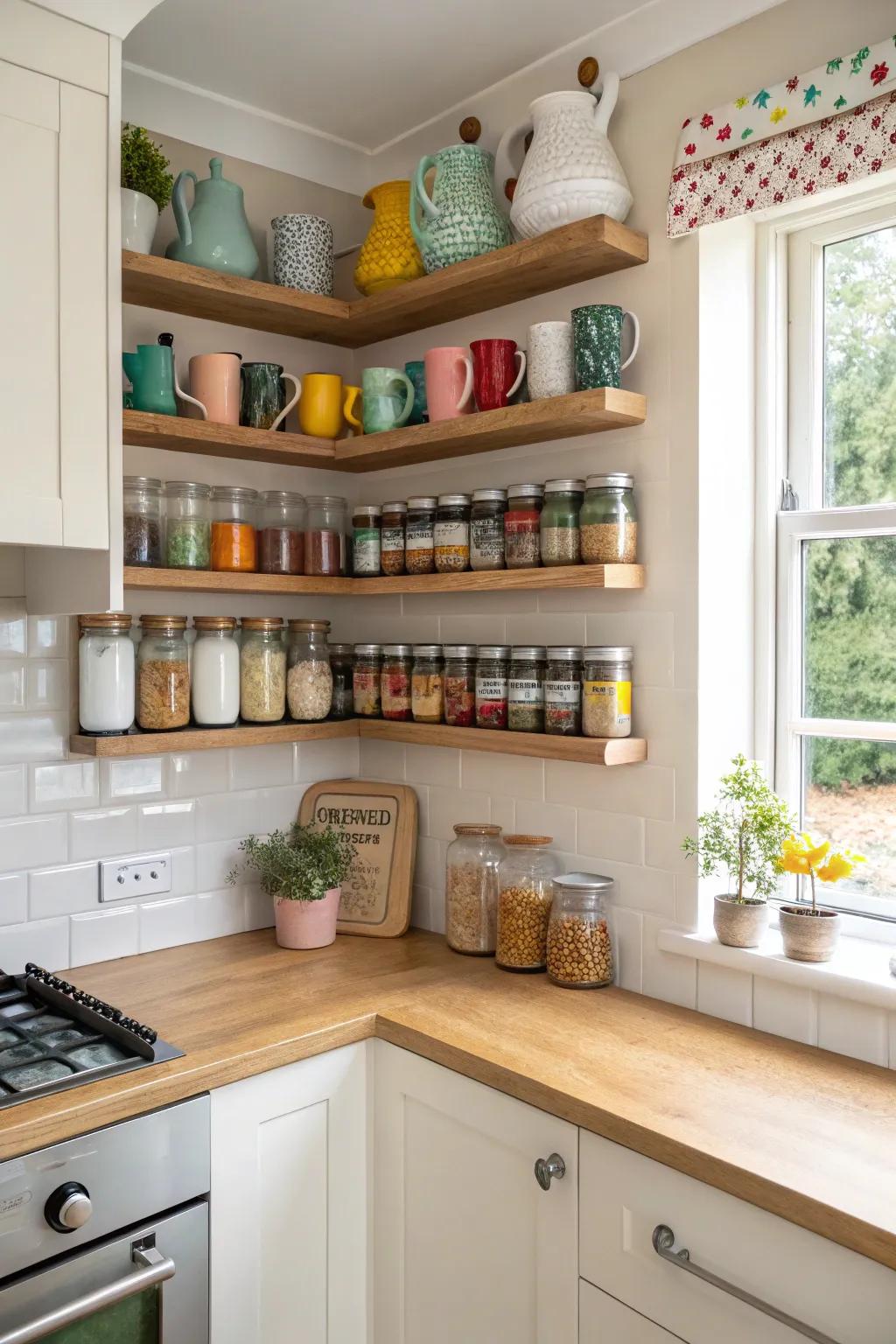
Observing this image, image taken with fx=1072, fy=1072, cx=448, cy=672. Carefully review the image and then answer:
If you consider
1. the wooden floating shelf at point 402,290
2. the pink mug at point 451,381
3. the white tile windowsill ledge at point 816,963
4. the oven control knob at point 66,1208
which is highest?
the wooden floating shelf at point 402,290

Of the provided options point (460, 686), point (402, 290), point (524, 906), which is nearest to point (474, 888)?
point (524, 906)

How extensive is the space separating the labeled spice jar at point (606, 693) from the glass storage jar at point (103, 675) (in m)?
0.87

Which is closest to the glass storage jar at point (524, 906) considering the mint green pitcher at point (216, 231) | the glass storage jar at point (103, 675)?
the glass storage jar at point (103, 675)

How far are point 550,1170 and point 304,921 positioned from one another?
86 centimetres

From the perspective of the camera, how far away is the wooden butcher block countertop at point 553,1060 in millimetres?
1315

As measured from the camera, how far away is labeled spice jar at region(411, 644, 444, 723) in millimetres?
2258

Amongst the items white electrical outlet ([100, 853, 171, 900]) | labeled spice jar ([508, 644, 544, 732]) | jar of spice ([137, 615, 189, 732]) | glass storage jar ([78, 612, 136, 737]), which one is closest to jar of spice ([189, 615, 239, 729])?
jar of spice ([137, 615, 189, 732])

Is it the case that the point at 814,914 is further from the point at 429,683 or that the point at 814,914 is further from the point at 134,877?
the point at 134,877

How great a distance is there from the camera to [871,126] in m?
1.62

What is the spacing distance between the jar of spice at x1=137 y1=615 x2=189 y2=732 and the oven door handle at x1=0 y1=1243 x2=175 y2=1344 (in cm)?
92

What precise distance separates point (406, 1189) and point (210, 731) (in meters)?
0.91

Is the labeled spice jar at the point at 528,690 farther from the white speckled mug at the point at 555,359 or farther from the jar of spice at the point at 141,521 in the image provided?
the jar of spice at the point at 141,521

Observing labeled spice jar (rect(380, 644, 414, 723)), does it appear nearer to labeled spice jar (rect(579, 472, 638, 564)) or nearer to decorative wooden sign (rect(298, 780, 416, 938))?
decorative wooden sign (rect(298, 780, 416, 938))

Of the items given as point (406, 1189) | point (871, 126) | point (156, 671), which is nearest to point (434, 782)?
point (156, 671)
